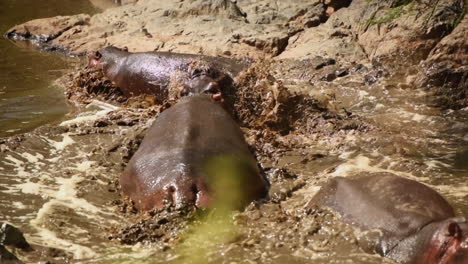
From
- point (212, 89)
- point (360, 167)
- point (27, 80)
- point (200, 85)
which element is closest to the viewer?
point (360, 167)

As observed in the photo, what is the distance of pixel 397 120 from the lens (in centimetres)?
807

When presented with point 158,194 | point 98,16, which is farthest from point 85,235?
point 98,16

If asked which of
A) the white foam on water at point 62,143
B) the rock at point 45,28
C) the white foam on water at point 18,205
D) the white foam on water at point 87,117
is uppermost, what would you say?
the rock at point 45,28

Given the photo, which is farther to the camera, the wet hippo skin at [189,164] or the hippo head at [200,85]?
the hippo head at [200,85]

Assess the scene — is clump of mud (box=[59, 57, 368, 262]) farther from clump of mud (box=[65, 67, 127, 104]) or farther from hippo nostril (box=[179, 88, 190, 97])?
hippo nostril (box=[179, 88, 190, 97])

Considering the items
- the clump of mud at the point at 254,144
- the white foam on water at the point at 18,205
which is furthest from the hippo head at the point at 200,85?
the white foam on water at the point at 18,205

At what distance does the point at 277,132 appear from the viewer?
8.03m

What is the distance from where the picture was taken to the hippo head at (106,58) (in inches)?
414

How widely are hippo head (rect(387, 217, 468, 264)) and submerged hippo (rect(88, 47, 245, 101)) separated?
5092 millimetres

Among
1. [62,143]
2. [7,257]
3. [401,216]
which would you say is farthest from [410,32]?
[7,257]

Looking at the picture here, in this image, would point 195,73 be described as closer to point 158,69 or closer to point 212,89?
point 212,89

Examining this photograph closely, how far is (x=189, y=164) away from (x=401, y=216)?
1.94 m

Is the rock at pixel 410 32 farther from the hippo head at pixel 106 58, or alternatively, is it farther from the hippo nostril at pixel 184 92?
the hippo head at pixel 106 58

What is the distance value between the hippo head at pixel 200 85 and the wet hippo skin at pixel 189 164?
1.74m
